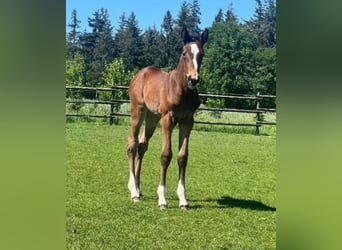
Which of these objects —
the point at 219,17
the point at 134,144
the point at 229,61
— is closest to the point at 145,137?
the point at 134,144

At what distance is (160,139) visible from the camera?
7.23 feet

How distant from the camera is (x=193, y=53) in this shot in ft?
5.93

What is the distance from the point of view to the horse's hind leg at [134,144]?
6.72ft

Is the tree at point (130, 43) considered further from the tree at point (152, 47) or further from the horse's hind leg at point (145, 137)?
the horse's hind leg at point (145, 137)

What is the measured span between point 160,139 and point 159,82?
0.30m

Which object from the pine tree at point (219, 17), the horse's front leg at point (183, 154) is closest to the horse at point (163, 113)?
the horse's front leg at point (183, 154)

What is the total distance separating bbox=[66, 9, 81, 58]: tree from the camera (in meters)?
1.56

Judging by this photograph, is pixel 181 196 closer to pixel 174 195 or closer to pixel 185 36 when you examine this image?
pixel 174 195

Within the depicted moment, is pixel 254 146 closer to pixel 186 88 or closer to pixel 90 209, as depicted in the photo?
pixel 186 88

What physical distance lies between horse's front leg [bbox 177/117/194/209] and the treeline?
17cm

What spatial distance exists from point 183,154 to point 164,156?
0.11 meters

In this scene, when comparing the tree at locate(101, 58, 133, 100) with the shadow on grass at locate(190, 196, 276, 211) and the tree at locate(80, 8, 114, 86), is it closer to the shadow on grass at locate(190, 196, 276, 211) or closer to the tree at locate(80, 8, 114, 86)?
the tree at locate(80, 8, 114, 86)
